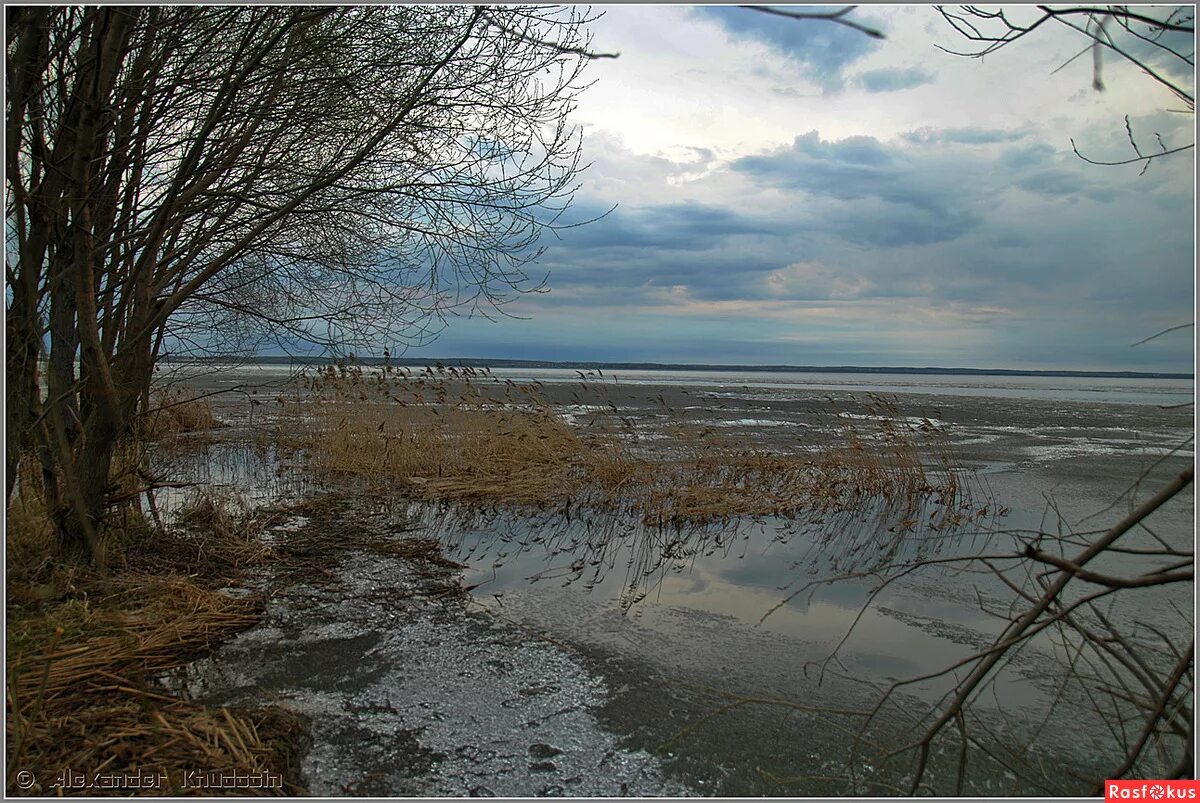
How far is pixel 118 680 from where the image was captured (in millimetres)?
3348

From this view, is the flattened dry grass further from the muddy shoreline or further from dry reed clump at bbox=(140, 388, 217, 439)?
dry reed clump at bbox=(140, 388, 217, 439)

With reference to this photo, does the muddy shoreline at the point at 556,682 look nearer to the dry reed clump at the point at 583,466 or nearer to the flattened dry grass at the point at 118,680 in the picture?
the flattened dry grass at the point at 118,680

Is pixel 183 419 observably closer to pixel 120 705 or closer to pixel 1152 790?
pixel 120 705

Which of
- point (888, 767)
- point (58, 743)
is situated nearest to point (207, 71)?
point (58, 743)

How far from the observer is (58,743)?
2.73m

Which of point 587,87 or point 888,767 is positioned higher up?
point 587,87

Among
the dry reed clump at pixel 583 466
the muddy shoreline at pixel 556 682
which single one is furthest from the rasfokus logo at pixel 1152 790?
the dry reed clump at pixel 583 466

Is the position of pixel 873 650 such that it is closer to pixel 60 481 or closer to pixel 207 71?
pixel 207 71

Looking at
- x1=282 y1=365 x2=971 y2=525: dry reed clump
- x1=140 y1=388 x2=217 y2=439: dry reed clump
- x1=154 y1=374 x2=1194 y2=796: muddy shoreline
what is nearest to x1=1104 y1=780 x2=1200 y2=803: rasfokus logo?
x1=154 y1=374 x2=1194 y2=796: muddy shoreline

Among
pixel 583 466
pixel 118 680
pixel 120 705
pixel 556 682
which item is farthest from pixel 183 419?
pixel 556 682

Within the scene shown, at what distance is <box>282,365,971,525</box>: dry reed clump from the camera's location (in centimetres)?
834

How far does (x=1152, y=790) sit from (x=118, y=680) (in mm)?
3913

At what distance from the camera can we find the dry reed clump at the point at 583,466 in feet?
27.3

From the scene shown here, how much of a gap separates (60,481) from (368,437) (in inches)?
207
